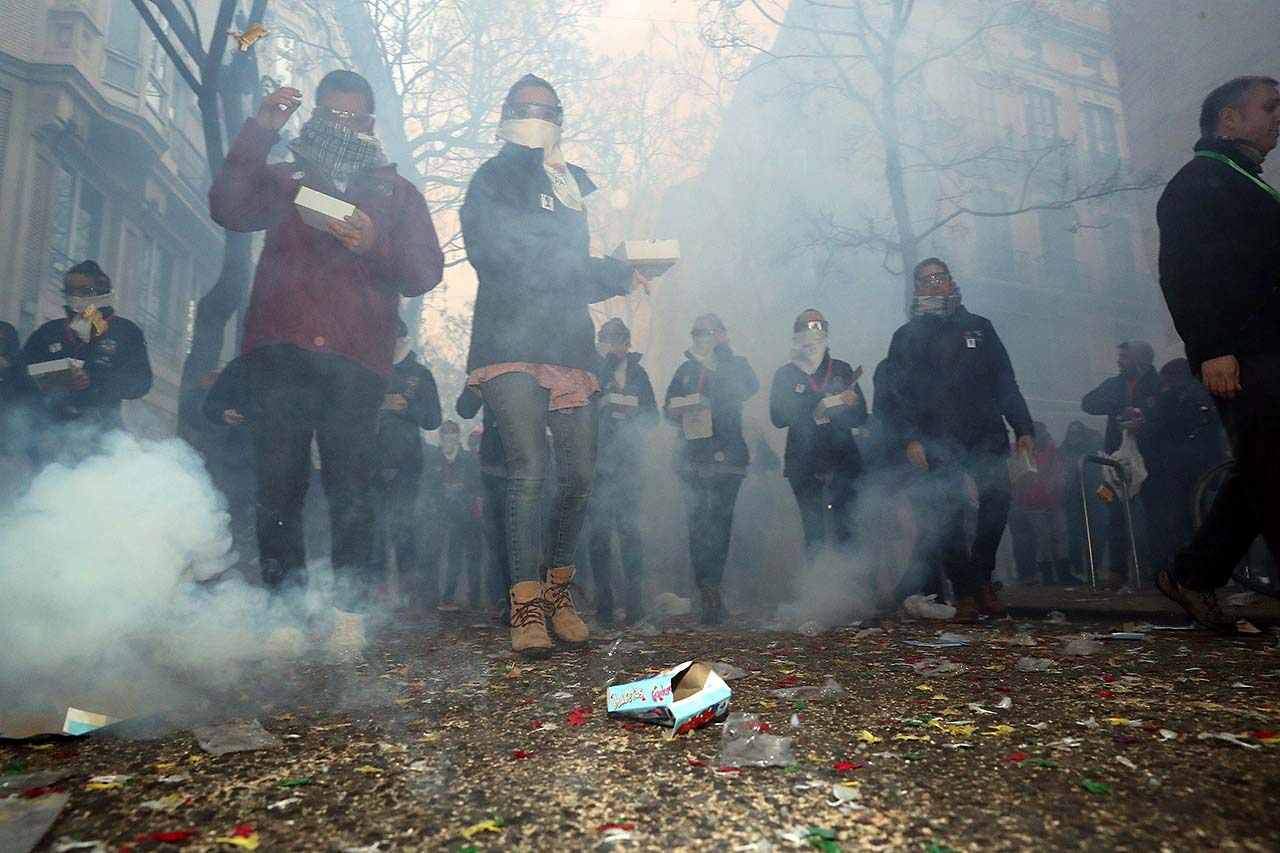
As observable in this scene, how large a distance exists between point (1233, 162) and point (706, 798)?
262cm

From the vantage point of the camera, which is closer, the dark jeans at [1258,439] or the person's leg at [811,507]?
the dark jeans at [1258,439]

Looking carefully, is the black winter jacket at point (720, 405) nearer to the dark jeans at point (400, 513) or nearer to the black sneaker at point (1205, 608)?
the dark jeans at point (400, 513)

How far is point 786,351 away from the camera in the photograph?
38.0ft

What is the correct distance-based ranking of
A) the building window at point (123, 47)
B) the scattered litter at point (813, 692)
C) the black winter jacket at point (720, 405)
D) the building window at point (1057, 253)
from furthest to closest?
the building window at point (1057, 253) < the building window at point (123, 47) < the black winter jacket at point (720, 405) < the scattered litter at point (813, 692)

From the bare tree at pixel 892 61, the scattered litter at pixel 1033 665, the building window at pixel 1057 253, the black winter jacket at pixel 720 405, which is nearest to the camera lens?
the scattered litter at pixel 1033 665

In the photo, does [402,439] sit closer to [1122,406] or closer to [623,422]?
[623,422]

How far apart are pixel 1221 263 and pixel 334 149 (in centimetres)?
288

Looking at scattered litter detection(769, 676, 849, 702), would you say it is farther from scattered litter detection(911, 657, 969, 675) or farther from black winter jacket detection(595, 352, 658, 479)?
black winter jacket detection(595, 352, 658, 479)

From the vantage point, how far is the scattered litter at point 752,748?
1.50 m

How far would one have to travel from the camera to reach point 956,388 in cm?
405

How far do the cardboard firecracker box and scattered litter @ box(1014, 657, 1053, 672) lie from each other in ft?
13.5

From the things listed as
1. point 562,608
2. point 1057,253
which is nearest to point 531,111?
point 562,608

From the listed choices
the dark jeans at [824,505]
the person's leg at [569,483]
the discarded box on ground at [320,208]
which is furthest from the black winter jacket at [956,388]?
the discarded box on ground at [320,208]

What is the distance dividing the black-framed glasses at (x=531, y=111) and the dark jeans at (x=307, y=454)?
1.06 metres
